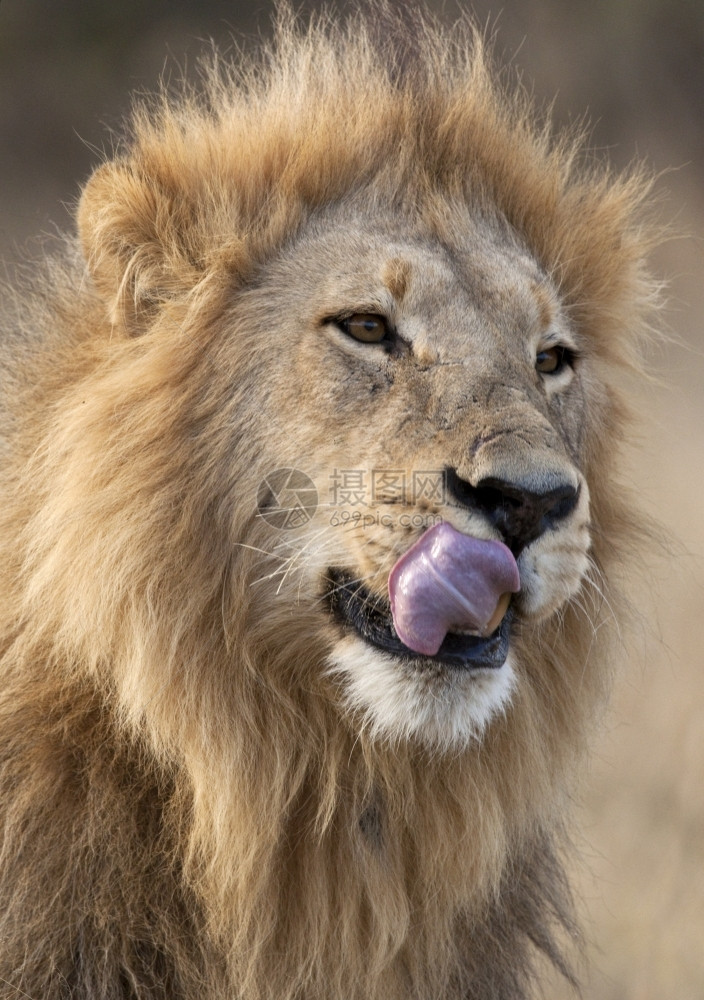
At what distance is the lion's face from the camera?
248cm

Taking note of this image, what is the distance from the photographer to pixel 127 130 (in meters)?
3.21

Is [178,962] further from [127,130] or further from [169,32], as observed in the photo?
[169,32]

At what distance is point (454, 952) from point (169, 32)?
10.4 metres

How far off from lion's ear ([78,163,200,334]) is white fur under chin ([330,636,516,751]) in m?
0.93

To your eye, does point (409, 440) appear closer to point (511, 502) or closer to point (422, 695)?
point (511, 502)

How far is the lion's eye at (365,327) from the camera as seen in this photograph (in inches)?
110

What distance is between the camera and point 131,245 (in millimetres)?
2928

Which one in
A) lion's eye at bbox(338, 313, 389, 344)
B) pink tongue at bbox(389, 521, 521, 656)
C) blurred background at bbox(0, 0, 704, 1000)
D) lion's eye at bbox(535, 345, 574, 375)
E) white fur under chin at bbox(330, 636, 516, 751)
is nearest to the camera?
pink tongue at bbox(389, 521, 521, 656)

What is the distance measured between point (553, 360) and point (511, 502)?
2.65ft

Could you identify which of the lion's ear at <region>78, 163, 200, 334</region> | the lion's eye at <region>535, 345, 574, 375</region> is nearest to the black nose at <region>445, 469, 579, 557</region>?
the lion's eye at <region>535, 345, 574, 375</region>

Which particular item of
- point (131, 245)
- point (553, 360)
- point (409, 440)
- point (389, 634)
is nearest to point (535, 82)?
point (553, 360)

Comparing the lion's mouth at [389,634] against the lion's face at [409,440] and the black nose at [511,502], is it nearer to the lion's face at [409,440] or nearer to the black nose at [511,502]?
the lion's face at [409,440]

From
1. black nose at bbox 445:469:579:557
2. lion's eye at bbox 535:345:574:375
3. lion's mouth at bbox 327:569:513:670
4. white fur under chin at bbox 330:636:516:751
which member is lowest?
white fur under chin at bbox 330:636:516:751

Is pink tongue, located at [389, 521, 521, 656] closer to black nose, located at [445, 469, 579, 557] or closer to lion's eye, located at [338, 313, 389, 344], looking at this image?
black nose, located at [445, 469, 579, 557]
